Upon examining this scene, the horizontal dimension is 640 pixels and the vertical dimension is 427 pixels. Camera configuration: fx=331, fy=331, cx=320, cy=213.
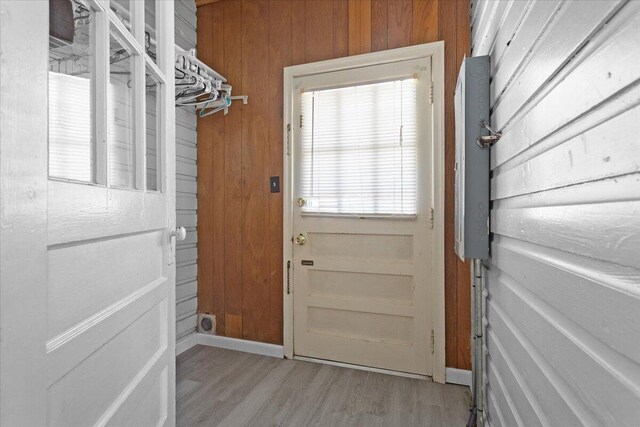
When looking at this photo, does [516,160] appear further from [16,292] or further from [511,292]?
[16,292]

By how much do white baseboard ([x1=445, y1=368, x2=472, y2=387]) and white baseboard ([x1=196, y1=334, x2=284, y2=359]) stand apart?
118 centimetres

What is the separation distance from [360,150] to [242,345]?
1780 millimetres

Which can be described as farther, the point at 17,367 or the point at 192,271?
the point at 192,271

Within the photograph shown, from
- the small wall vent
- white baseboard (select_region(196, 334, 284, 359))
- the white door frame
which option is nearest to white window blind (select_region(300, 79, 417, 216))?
the white door frame

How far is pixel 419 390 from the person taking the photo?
6.75ft

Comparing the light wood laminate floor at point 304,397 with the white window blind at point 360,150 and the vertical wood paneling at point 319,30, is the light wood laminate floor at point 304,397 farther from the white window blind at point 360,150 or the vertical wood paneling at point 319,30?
the vertical wood paneling at point 319,30

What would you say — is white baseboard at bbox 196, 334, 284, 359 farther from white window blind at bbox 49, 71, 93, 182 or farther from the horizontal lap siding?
white window blind at bbox 49, 71, 93, 182

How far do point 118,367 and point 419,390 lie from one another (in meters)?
1.80

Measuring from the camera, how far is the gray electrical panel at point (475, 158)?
1406 millimetres

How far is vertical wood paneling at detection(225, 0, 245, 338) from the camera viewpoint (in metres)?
2.67

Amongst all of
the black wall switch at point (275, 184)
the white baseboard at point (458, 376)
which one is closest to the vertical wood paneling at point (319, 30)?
the black wall switch at point (275, 184)

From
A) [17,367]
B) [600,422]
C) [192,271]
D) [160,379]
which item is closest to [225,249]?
[192,271]

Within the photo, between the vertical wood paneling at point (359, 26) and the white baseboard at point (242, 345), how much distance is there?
2.28 m

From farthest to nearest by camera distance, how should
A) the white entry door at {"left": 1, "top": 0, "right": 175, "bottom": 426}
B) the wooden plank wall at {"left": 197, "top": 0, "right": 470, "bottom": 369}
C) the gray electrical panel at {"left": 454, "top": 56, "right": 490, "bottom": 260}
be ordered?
1. the wooden plank wall at {"left": 197, "top": 0, "right": 470, "bottom": 369}
2. the gray electrical panel at {"left": 454, "top": 56, "right": 490, "bottom": 260}
3. the white entry door at {"left": 1, "top": 0, "right": 175, "bottom": 426}
